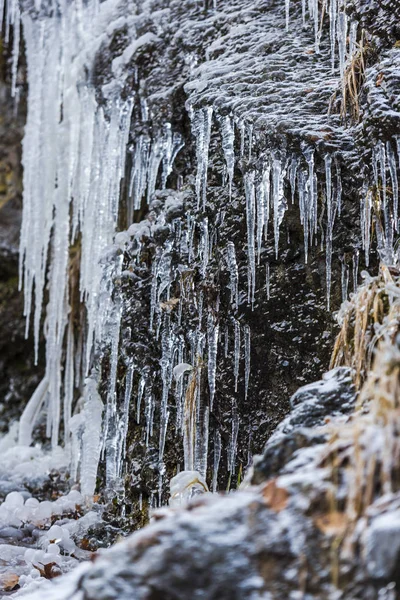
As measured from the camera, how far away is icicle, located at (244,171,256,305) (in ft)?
11.6

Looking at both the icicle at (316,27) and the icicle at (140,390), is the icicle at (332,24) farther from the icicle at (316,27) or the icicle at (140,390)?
the icicle at (140,390)

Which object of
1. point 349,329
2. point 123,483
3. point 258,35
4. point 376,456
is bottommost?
point 123,483

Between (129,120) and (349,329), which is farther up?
(129,120)

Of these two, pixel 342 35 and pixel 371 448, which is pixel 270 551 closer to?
pixel 371 448

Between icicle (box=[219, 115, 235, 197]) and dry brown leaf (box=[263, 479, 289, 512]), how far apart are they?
2.39 m

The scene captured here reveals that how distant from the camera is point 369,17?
357 cm

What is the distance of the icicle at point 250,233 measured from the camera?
355cm

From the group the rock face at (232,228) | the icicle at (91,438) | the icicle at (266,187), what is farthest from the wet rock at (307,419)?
the icicle at (91,438)

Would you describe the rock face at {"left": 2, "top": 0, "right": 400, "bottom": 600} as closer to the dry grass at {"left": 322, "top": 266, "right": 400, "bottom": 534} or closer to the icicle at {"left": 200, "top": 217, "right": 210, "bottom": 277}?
the icicle at {"left": 200, "top": 217, "right": 210, "bottom": 277}

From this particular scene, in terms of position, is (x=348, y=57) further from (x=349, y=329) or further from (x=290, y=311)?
(x=349, y=329)

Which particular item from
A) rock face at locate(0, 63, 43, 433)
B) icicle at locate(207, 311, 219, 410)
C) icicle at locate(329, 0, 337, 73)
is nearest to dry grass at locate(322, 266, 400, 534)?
icicle at locate(207, 311, 219, 410)

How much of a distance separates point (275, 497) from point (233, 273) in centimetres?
223

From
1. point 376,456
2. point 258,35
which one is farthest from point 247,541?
point 258,35

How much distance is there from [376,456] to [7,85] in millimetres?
6574
